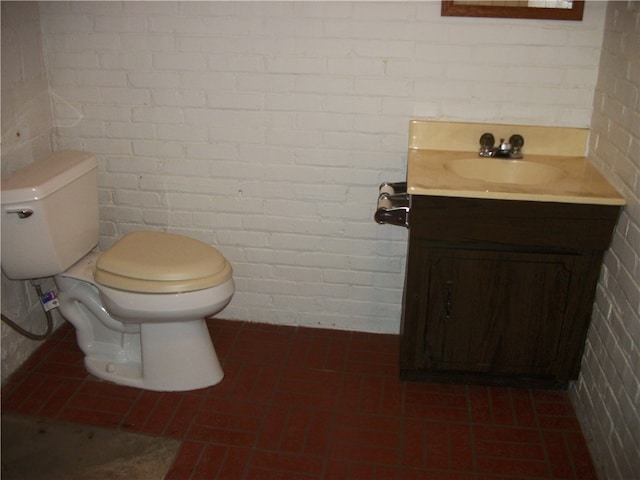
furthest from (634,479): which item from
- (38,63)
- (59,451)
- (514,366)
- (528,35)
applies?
(38,63)

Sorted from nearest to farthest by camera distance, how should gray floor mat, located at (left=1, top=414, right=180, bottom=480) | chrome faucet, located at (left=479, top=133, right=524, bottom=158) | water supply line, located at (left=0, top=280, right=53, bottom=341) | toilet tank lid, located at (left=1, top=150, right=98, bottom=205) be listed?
gray floor mat, located at (left=1, top=414, right=180, bottom=480)
toilet tank lid, located at (left=1, top=150, right=98, bottom=205)
water supply line, located at (left=0, top=280, right=53, bottom=341)
chrome faucet, located at (left=479, top=133, right=524, bottom=158)

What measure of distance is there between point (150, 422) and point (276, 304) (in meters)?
0.81

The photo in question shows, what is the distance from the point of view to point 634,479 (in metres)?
A: 1.81

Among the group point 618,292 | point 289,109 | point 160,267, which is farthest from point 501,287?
point 160,267

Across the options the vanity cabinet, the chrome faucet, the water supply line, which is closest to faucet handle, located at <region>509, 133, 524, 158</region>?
the chrome faucet

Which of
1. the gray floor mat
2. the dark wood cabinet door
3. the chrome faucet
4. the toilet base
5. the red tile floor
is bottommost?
the gray floor mat

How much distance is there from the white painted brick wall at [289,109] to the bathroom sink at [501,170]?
Result: 0.59ft

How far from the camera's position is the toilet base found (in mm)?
2395

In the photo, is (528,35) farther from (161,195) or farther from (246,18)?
(161,195)

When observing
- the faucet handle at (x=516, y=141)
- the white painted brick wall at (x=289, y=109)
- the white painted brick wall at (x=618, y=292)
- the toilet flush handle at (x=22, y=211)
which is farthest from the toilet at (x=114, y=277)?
the white painted brick wall at (x=618, y=292)

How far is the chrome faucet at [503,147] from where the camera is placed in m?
2.48

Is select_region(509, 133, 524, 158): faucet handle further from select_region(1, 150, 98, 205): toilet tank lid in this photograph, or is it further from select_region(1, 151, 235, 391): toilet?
select_region(1, 150, 98, 205): toilet tank lid

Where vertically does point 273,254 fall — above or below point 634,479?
above

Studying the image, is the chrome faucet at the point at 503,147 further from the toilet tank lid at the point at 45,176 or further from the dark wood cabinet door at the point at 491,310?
the toilet tank lid at the point at 45,176
